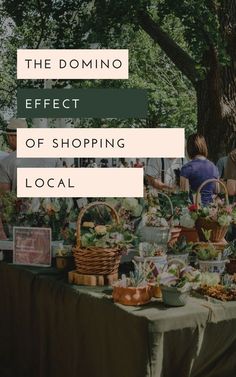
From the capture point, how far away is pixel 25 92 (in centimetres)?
459

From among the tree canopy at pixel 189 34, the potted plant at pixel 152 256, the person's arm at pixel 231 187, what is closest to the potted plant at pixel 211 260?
the potted plant at pixel 152 256

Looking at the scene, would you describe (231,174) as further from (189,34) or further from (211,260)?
(189,34)

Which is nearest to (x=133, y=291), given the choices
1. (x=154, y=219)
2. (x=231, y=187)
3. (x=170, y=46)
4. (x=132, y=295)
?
(x=132, y=295)

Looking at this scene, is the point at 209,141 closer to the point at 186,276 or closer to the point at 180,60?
the point at 180,60

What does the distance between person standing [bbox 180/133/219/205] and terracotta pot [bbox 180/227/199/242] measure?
0.82m

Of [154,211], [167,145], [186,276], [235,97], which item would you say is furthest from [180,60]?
[186,276]

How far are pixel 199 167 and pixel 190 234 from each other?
993 millimetres

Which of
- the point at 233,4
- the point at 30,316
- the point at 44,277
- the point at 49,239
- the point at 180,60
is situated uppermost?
the point at 233,4

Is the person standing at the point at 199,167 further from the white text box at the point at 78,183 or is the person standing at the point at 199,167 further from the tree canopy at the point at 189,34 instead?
the tree canopy at the point at 189,34

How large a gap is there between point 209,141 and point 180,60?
1.20m

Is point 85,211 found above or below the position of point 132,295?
above

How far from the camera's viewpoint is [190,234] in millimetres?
3229

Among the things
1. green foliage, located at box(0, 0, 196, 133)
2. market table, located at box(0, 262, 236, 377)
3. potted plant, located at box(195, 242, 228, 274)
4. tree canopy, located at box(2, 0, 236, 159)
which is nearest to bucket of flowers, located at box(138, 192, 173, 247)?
potted plant, located at box(195, 242, 228, 274)

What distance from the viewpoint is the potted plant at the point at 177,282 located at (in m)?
2.29
